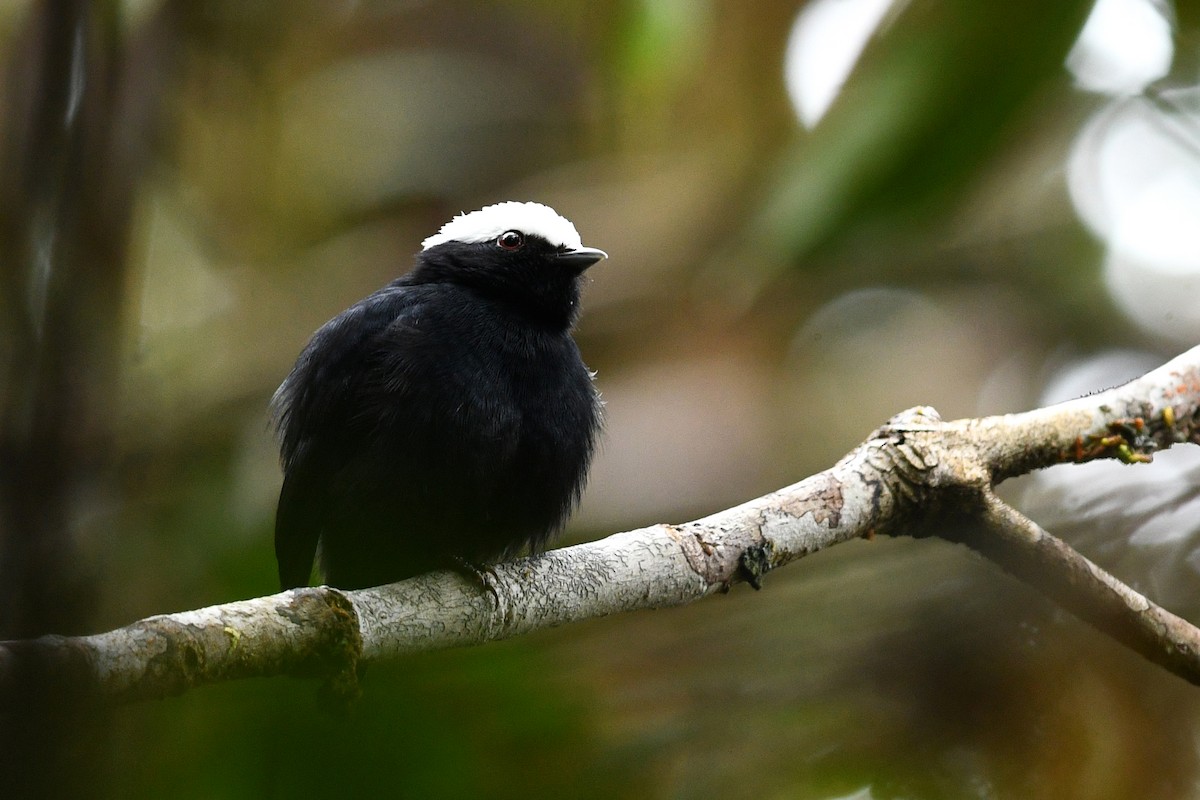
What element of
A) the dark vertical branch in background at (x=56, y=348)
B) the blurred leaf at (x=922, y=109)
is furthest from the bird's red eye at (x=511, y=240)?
the dark vertical branch in background at (x=56, y=348)

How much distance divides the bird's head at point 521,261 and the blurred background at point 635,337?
744 millimetres

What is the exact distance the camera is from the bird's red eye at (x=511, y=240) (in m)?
4.48

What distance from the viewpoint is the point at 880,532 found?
10.2ft

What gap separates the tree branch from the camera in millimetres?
2805

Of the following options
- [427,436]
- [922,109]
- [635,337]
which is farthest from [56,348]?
[635,337]

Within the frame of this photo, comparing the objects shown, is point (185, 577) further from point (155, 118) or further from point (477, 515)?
point (155, 118)

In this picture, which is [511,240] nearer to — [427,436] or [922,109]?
[427,436]

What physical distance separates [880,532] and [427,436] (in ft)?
4.50

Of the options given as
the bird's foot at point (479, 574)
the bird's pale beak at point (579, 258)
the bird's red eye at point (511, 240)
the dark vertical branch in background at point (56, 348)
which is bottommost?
the bird's foot at point (479, 574)

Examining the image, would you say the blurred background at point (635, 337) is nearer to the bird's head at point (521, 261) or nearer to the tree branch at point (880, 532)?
the tree branch at point (880, 532)

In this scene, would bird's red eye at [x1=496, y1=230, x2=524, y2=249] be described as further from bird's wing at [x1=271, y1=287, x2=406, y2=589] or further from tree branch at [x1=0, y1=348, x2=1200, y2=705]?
tree branch at [x1=0, y1=348, x2=1200, y2=705]

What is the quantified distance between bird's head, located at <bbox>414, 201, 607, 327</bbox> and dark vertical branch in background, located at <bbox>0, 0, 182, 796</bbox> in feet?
9.25

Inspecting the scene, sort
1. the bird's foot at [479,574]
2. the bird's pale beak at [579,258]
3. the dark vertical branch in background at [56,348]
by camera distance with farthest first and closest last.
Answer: the bird's pale beak at [579,258], the bird's foot at [479,574], the dark vertical branch in background at [56,348]

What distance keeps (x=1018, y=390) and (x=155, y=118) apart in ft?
18.4
